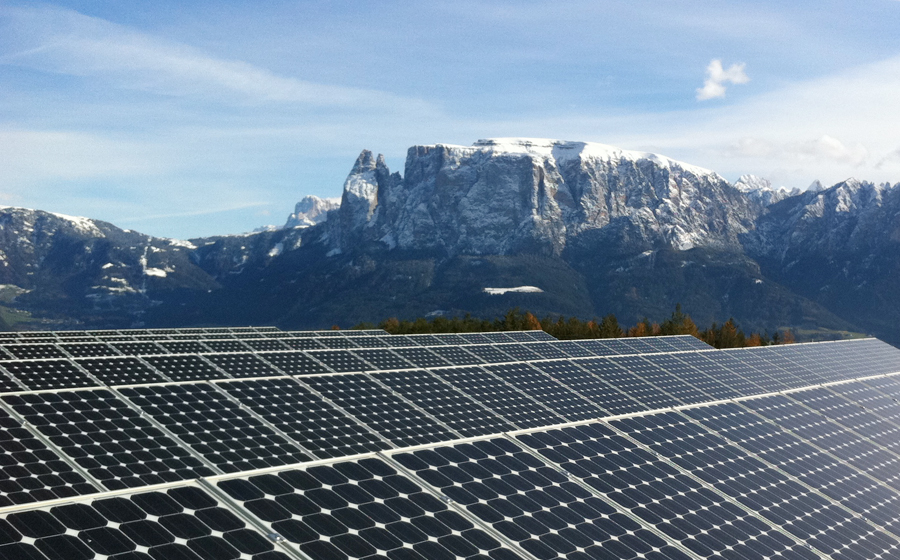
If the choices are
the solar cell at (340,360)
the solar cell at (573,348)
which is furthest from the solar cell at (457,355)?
the solar cell at (573,348)

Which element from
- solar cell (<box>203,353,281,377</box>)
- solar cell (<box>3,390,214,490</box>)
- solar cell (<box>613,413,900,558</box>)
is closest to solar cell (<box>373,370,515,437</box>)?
solar cell (<box>613,413,900,558</box>)

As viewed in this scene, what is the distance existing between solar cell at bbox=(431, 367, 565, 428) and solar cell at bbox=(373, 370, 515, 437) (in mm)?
733

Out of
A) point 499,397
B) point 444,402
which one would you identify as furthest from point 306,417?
point 499,397

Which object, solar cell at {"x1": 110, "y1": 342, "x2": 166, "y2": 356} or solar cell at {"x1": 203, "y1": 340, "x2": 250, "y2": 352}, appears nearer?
solar cell at {"x1": 110, "y1": 342, "x2": 166, "y2": 356}

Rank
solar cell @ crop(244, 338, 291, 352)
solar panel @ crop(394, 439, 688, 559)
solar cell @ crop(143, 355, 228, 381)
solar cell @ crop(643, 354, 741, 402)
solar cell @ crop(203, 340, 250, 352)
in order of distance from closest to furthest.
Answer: solar panel @ crop(394, 439, 688, 559) → solar cell @ crop(143, 355, 228, 381) → solar cell @ crop(643, 354, 741, 402) → solar cell @ crop(203, 340, 250, 352) → solar cell @ crop(244, 338, 291, 352)

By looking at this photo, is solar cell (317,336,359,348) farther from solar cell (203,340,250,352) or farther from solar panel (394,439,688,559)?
solar panel (394,439,688,559)

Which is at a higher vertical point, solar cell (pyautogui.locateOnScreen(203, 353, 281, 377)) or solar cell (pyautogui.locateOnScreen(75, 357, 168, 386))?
solar cell (pyautogui.locateOnScreen(75, 357, 168, 386))

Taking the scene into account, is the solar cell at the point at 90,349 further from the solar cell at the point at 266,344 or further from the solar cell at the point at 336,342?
the solar cell at the point at 336,342

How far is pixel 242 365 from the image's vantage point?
43500mm

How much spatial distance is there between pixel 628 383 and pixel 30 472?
34.9 metres

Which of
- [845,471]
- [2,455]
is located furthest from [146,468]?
[845,471]

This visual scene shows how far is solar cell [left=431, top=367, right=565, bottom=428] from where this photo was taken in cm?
3488

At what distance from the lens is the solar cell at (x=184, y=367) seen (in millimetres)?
38281

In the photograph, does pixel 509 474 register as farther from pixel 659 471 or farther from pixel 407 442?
pixel 659 471
